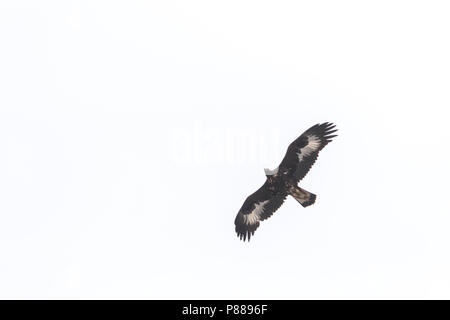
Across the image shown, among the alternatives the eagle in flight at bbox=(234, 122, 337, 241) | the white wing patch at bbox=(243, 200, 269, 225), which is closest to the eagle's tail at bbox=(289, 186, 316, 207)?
the eagle in flight at bbox=(234, 122, 337, 241)

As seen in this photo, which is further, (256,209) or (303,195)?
(256,209)

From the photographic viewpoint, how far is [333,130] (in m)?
35.8

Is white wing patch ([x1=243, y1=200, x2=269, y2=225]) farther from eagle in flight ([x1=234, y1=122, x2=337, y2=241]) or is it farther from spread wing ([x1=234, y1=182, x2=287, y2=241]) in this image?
eagle in flight ([x1=234, y1=122, x2=337, y2=241])

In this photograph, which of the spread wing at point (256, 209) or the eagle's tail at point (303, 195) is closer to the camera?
the eagle's tail at point (303, 195)

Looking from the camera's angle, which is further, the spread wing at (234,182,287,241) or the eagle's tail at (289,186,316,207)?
the spread wing at (234,182,287,241)

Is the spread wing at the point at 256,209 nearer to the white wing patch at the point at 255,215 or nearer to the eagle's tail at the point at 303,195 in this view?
the white wing patch at the point at 255,215

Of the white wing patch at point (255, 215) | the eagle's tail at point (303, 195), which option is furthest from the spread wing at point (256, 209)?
the eagle's tail at point (303, 195)

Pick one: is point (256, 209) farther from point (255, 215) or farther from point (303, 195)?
point (303, 195)

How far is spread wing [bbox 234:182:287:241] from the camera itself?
1443 inches

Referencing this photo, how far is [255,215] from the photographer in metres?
37.2

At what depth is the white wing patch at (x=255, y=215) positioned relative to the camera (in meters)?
37.1

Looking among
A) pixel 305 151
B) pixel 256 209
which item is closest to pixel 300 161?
pixel 305 151

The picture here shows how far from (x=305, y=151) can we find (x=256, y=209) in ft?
10.6
